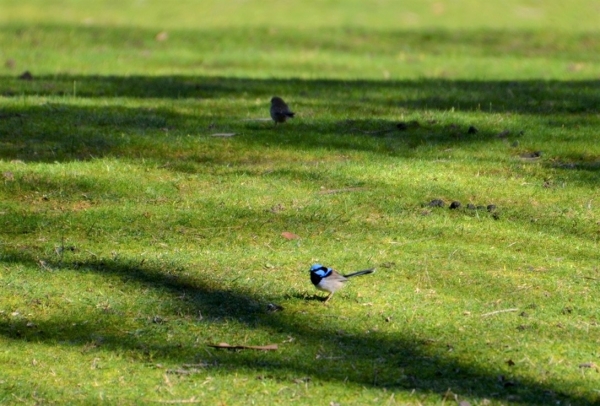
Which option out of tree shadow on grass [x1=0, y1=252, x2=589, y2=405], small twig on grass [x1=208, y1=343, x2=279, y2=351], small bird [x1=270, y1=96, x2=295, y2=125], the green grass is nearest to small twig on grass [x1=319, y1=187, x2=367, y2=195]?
the green grass

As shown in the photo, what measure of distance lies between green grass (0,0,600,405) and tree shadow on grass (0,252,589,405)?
20mm

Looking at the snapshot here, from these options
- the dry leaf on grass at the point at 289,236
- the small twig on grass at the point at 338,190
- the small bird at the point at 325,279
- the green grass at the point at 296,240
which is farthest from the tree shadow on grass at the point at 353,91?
the small bird at the point at 325,279

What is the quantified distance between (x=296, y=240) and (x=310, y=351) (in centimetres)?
238

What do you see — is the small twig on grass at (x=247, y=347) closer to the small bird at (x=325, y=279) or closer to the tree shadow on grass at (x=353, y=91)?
the small bird at (x=325, y=279)

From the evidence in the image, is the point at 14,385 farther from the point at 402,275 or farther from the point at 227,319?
the point at 402,275

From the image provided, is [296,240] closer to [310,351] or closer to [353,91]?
[310,351]

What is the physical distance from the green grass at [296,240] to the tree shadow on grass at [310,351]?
0.8 inches

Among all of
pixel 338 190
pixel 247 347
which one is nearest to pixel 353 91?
pixel 338 190

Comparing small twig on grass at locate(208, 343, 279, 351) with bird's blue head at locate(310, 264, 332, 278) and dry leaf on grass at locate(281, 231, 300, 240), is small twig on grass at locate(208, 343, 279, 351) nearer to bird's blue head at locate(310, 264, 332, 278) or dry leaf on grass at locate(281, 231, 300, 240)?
bird's blue head at locate(310, 264, 332, 278)

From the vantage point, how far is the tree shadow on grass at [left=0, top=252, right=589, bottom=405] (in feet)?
20.5

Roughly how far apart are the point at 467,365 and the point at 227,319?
1.90 meters

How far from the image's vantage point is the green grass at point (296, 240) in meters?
6.49

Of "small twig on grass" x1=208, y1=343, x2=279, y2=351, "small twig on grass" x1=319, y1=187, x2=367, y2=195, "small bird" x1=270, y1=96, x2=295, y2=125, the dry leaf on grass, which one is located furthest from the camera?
"small bird" x1=270, y1=96, x2=295, y2=125

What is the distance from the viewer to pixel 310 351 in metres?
6.79
